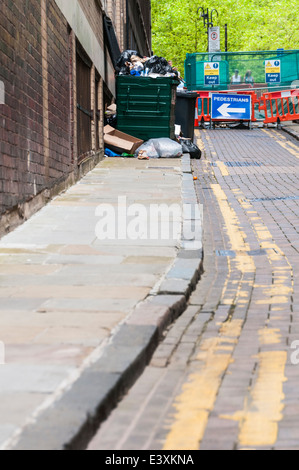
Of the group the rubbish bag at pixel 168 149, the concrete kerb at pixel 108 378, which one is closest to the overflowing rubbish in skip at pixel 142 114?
the rubbish bag at pixel 168 149

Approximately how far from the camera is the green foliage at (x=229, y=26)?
6581cm

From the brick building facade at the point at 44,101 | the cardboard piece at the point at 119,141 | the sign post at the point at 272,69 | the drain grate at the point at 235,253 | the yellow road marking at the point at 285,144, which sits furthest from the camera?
A: the sign post at the point at 272,69

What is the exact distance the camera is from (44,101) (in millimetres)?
10953

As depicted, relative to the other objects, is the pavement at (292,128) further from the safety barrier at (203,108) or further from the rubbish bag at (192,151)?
the rubbish bag at (192,151)

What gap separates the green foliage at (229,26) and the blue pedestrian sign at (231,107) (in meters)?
34.8

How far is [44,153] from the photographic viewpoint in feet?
35.9

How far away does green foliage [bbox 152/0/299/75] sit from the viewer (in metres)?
65.8

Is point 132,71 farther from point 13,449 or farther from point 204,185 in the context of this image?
point 13,449

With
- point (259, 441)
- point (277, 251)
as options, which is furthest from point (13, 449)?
point (277, 251)

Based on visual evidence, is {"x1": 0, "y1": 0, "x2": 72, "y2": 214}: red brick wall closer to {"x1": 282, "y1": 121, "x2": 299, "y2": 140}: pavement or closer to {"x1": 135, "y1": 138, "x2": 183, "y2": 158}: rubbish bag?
{"x1": 135, "y1": 138, "x2": 183, "y2": 158}: rubbish bag

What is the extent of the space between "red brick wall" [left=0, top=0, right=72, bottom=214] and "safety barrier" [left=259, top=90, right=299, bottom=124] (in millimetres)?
20107

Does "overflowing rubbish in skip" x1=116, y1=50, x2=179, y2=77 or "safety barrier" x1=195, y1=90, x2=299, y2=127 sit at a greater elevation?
"overflowing rubbish in skip" x1=116, y1=50, x2=179, y2=77

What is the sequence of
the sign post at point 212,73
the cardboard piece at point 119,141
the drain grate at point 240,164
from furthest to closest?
the sign post at point 212,73
the cardboard piece at point 119,141
the drain grate at point 240,164

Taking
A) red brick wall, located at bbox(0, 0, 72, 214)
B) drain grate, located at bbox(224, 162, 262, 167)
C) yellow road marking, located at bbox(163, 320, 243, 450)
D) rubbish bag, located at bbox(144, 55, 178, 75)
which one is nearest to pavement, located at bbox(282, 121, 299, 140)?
rubbish bag, located at bbox(144, 55, 178, 75)
